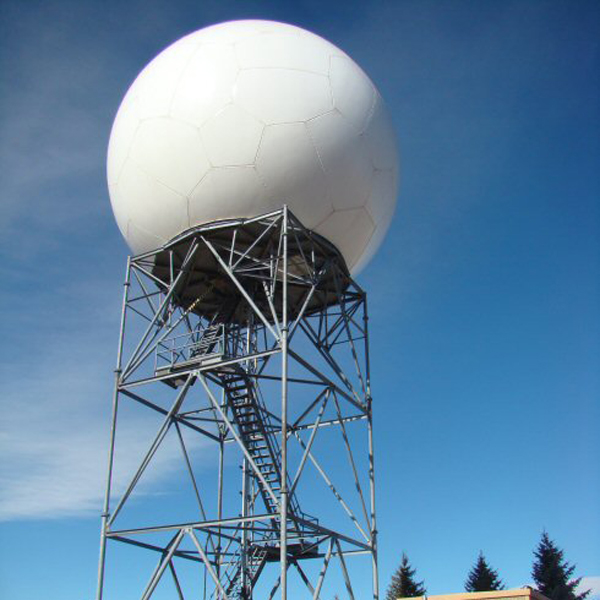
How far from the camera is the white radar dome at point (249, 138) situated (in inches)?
613

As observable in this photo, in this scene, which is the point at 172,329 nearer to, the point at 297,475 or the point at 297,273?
the point at 297,273

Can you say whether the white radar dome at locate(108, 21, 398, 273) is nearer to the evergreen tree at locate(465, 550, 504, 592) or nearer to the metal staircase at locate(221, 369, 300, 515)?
the metal staircase at locate(221, 369, 300, 515)

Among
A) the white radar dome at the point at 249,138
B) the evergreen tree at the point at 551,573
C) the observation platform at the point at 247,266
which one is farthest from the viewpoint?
the evergreen tree at the point at 551,573

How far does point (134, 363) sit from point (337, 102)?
668cm

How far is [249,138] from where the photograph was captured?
609 inches

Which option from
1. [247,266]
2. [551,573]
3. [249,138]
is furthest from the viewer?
[551,573]

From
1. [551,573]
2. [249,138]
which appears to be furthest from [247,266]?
[551,573]

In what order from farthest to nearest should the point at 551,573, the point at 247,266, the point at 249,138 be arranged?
the point at 551,573, the point at 247,266, the point at 249,138

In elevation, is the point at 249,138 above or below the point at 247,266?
above

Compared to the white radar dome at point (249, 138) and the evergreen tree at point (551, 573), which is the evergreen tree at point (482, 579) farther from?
the white radar dome at point (249, 138)

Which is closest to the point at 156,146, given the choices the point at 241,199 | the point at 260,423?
the point at 241,199

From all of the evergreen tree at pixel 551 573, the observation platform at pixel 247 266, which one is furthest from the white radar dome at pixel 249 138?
the evergreen tree at pixel 551 573

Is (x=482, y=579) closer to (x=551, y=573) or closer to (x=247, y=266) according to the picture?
(x=551, y=573)

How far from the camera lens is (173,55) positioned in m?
16.9
